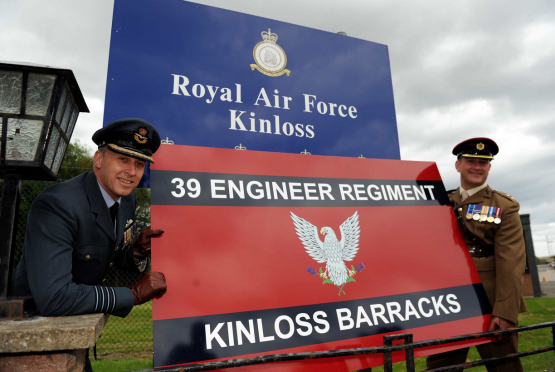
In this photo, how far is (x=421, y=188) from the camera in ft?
7.88

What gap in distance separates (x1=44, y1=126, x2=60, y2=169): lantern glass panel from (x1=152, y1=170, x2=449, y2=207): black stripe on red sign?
0.48m

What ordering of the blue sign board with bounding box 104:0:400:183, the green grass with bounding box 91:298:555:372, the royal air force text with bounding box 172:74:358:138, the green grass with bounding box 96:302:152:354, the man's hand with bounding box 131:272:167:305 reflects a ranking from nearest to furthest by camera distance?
the man's hand with bounding box 131:272:167:305, the blue sign board with bounding box 104:0:400:183, the royal air force text with bounding box 172:74:358:138, the green grass with bounding box 91:298:555:372, the green grass with bounding box 96:302:152:354

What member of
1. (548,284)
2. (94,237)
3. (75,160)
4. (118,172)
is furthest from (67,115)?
(548,284)

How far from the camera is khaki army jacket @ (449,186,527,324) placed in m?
2.15

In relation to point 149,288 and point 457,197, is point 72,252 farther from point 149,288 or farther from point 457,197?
point 457,197

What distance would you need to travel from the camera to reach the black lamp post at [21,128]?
1490mm

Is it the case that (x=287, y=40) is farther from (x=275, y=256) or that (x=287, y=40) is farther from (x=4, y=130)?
(x=4, y=130)

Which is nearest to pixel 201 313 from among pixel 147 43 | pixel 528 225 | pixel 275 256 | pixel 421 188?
pixel 275 256

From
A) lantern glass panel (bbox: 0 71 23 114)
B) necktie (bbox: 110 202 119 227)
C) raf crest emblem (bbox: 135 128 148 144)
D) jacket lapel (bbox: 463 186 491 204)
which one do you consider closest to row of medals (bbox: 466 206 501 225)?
jacket lapel (bbox: 463 186 491 204)

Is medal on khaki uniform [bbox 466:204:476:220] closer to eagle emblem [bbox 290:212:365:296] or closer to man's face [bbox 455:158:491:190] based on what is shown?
man's face [bbox 455:158:491:190]

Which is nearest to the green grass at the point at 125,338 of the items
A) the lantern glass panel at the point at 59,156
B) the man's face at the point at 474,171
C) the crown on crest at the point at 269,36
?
the lantern glass panel at the point at 59,156

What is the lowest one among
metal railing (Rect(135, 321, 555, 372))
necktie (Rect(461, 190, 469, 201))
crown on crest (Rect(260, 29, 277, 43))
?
metal railing (Rect(135, 321, 555, 372))

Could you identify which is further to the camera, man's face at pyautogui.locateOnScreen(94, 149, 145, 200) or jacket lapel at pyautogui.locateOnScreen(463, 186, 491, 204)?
jacket lapel at pyautogui.locateOnScreen(463, 186, 491, 204)

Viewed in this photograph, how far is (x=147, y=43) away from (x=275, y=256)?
1.91 m
